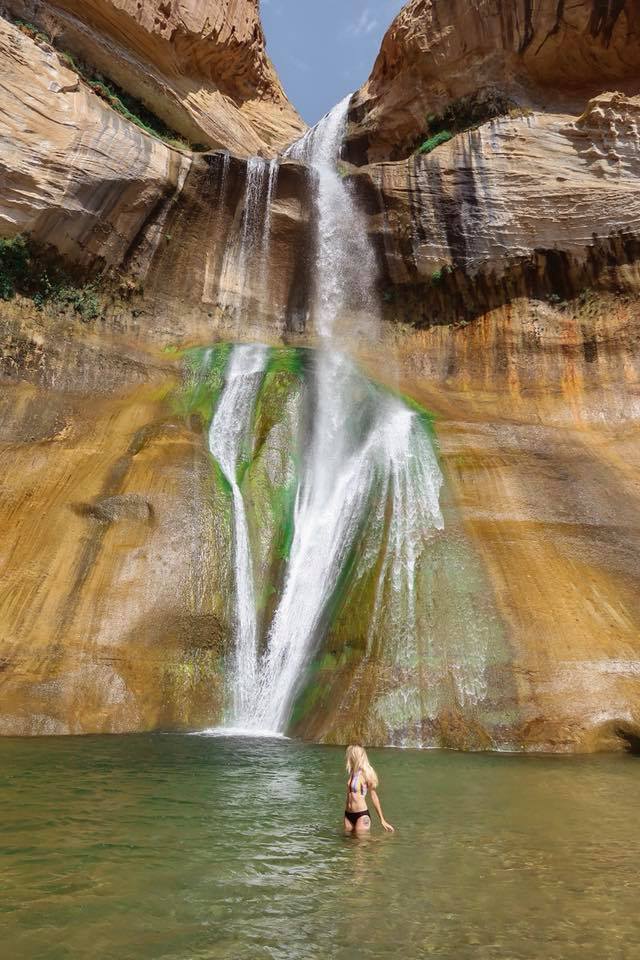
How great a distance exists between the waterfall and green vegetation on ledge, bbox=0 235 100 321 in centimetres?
424

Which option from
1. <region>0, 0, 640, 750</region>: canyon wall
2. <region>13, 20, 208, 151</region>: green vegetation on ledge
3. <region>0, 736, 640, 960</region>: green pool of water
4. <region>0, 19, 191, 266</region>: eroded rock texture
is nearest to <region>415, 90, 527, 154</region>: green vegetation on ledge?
<region>0, 0, 640, 750</region>: canyon wall

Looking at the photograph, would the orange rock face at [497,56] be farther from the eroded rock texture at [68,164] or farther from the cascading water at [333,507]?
the eroded rock texture at [68,164]

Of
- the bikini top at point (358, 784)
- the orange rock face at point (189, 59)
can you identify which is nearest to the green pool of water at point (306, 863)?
the bikini top at point (358, 784)

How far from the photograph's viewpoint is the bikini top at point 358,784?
5855 mm

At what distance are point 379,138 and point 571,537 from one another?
61.6ft

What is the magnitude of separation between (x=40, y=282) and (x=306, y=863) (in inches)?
709

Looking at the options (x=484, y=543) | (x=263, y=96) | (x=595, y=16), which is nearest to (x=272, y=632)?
(x=484, y=543)

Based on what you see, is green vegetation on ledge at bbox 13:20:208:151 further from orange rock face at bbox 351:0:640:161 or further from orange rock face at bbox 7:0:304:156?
orange rock face at bbox 351:0:640:161

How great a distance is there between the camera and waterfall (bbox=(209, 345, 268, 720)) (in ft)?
38.2

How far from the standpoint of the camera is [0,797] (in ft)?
20.8

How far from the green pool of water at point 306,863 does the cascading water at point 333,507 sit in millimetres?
3307

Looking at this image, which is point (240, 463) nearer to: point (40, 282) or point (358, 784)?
point (40, 282)

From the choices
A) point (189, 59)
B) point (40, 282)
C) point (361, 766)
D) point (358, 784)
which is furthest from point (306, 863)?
point (189, 59)

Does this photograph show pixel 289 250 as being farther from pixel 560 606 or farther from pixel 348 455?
pixel 560 606
